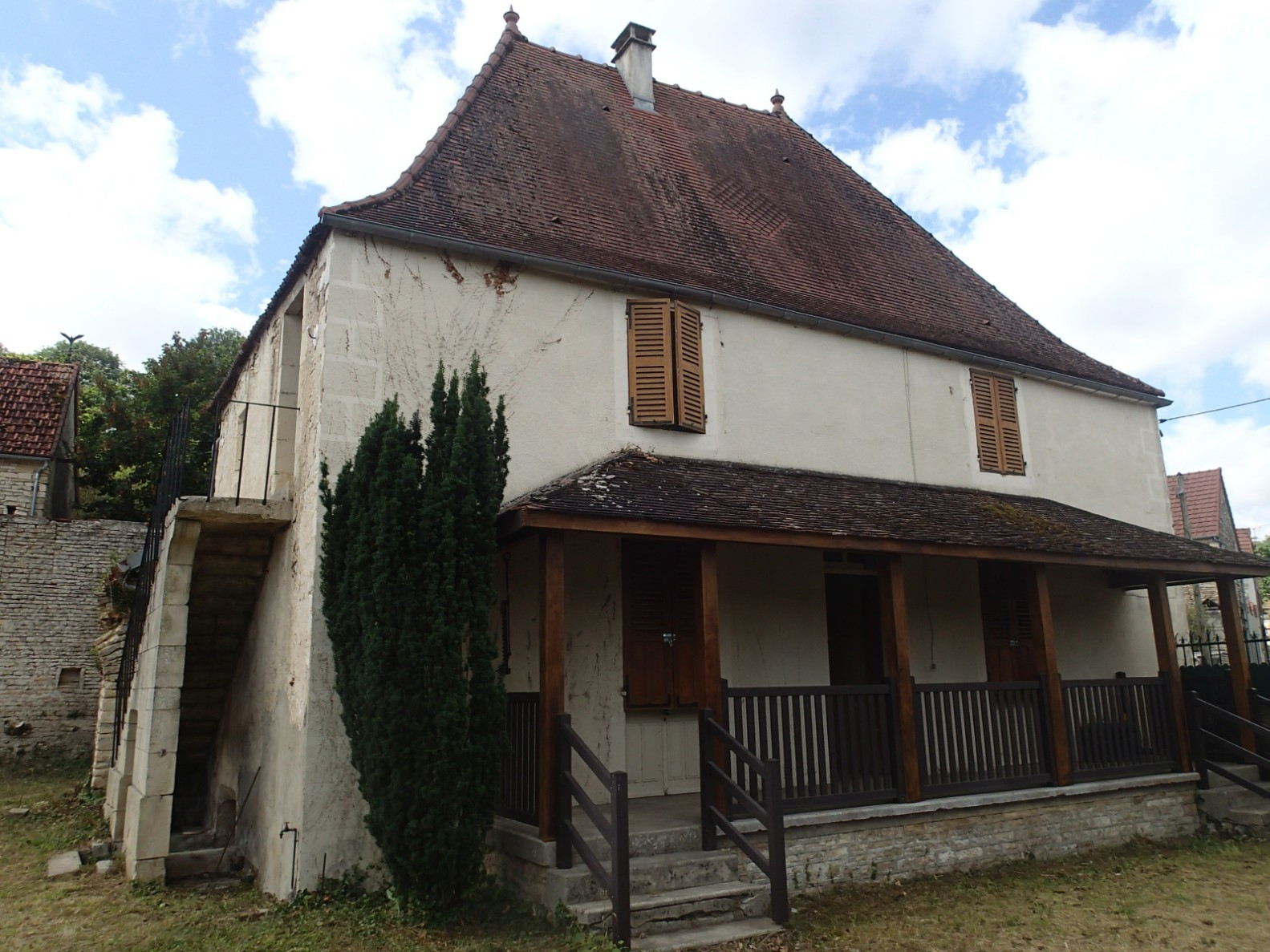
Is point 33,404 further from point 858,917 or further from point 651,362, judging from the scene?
point 858,917

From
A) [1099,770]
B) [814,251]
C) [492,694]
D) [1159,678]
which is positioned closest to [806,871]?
[492,694]

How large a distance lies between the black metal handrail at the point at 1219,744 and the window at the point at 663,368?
6.14 m

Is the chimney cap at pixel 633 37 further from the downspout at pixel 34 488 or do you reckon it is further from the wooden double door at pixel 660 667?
the downspout at pixel 34 488

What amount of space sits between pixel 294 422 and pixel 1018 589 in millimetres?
8671

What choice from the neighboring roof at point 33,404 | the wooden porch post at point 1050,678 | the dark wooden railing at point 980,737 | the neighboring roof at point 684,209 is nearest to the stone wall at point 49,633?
the neighboring roof at point 33,404

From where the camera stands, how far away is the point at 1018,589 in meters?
11.4

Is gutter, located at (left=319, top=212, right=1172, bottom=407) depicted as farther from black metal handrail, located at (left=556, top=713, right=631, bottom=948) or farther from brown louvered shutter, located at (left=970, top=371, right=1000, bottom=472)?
black metal handrail, located at (left=556, top=713, right=631, bottom=948)

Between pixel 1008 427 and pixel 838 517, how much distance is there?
4.54m

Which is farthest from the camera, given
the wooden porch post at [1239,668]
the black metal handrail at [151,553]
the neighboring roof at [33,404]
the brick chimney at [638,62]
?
the neighboring roof at [33,404]

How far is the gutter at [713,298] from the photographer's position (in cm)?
813

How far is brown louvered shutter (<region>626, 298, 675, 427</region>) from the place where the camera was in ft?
30.0

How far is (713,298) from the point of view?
9773mm

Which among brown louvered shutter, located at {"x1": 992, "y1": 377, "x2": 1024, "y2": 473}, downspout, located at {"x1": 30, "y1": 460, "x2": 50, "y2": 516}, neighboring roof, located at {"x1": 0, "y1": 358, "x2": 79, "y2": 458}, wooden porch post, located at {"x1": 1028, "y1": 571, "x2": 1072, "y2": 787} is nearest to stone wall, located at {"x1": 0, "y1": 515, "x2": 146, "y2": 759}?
downspout, located at {"x1": 30, "y1": 460, "x2": 50, "y2": 516}

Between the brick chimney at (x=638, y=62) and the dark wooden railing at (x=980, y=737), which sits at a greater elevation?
the brick chimney at (x=638, y=62)
